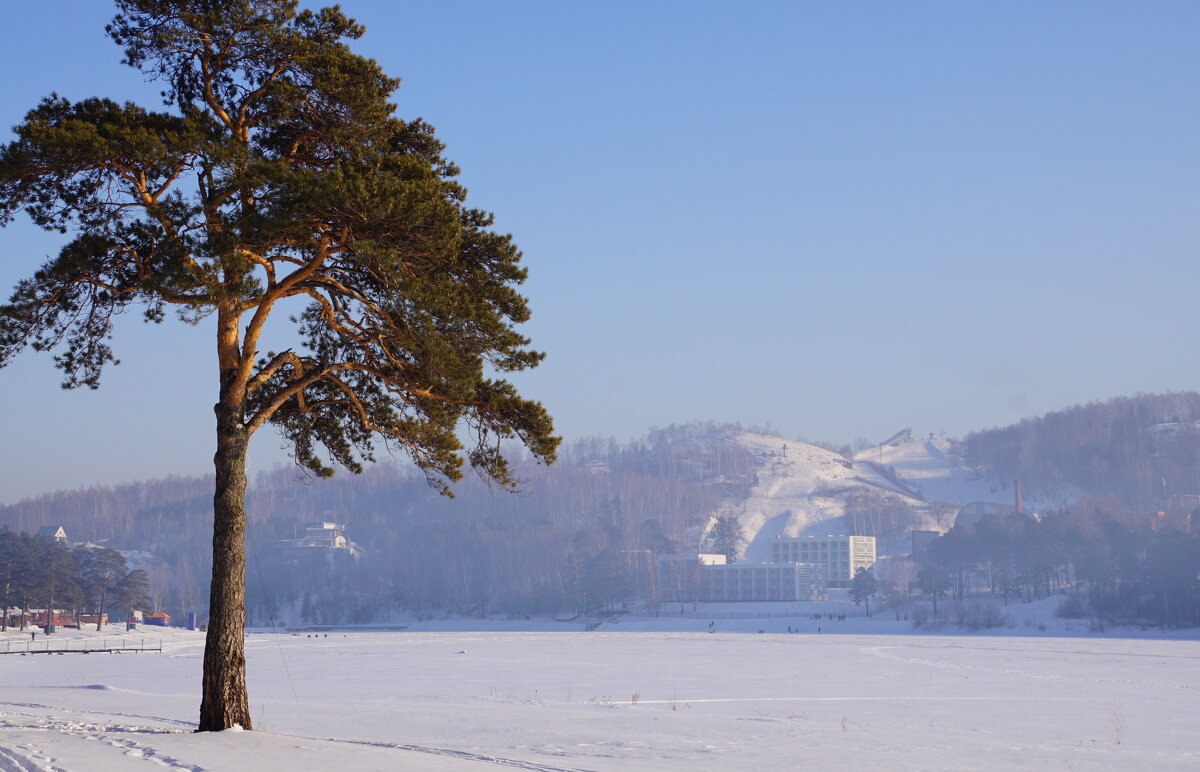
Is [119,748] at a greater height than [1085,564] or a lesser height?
lesser

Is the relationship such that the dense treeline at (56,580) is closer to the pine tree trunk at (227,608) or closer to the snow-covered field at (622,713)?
the snow-covered field at (622,713)

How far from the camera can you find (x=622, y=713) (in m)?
27.7

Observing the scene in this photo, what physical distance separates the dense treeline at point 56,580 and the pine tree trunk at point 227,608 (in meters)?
84.5

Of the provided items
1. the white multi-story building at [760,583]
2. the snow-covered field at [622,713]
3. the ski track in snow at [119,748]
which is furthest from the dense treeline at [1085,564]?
the ski track in snow at [119,748]

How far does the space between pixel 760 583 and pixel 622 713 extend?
16873 cm

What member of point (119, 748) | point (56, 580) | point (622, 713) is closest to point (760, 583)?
point (56, 580)

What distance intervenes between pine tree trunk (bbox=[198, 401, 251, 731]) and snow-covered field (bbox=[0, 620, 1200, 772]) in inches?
27.6

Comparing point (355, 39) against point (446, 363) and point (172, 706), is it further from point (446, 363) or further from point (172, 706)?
point (172, 706)

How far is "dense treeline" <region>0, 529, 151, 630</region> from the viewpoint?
9481 cm

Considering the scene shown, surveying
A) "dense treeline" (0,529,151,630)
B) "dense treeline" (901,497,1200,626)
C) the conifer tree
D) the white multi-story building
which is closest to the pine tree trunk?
the conifer tree

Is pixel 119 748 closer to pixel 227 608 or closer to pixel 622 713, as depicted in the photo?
pixel 227 608

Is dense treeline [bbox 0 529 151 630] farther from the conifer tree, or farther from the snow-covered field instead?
the conifer tree

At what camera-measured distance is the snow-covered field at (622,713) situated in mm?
15727

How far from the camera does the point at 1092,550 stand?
119 meters
